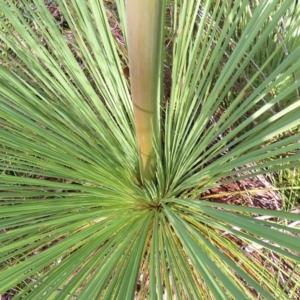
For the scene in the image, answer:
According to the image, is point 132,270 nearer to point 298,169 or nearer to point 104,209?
point 104,209

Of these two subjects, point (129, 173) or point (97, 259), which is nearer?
point (97, 259)

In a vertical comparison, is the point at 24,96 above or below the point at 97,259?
above

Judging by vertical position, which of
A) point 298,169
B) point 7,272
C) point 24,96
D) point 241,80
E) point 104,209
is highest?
point 241,80

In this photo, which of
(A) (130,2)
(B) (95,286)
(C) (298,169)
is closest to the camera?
(A) (130,2)

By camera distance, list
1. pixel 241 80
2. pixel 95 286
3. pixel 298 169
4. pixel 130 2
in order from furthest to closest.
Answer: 1. pixel 241 80
2. pixel 298 169
3. pixel 95 286
4. pixel 130 2

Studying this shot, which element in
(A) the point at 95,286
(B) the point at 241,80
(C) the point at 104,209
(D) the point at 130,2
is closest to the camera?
(D) the point at 130,2

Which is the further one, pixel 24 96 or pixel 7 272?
pixel 24 96

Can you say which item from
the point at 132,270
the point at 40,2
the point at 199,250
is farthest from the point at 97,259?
the point at 40,2

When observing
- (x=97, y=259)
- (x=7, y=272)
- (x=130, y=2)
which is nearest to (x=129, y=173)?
(x=97, y=259)

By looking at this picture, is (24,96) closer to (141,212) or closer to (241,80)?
(141,212)
